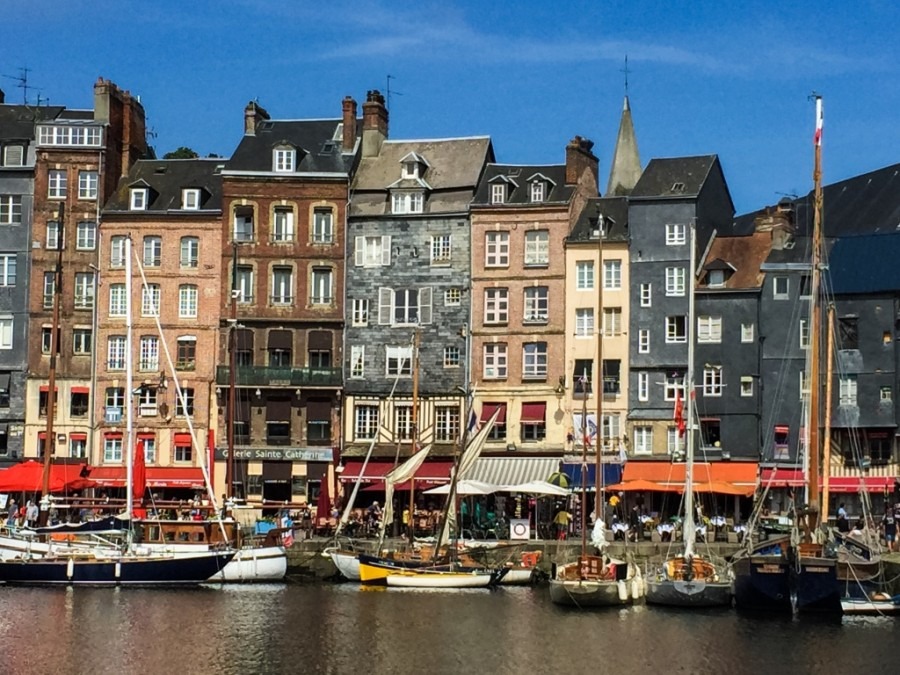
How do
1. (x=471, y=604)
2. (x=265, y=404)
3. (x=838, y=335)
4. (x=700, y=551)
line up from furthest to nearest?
(x=265, y=404)
(x=838, y=335)
(x=700, y=551)
(x=471, y=604)

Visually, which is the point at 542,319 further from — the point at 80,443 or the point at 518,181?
the point at 80,443

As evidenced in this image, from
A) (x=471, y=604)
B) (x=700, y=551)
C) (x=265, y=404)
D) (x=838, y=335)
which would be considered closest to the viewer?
(x=471, y=604)

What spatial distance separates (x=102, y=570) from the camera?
60031 mm

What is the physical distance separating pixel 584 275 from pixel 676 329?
4.94 metres

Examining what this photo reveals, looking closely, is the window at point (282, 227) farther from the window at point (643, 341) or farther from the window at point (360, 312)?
the window at point (643, 341)

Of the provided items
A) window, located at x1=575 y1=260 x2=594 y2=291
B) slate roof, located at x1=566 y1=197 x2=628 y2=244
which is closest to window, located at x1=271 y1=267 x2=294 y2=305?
slate roof, located at x1=566 y1=197 x2=628 y2=244

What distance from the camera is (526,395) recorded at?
76.1m

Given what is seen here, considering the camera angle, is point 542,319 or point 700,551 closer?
point 700,551

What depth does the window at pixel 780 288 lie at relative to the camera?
7388cm

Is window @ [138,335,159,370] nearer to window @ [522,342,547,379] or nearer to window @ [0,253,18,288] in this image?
window @ [0,253,18,288]

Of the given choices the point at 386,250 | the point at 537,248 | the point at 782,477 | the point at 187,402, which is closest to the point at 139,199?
the point at 187,402

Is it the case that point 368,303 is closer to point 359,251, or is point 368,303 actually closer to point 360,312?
point 360,312

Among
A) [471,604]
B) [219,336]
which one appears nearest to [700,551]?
[471,604]

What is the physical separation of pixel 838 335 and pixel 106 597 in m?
34.3
